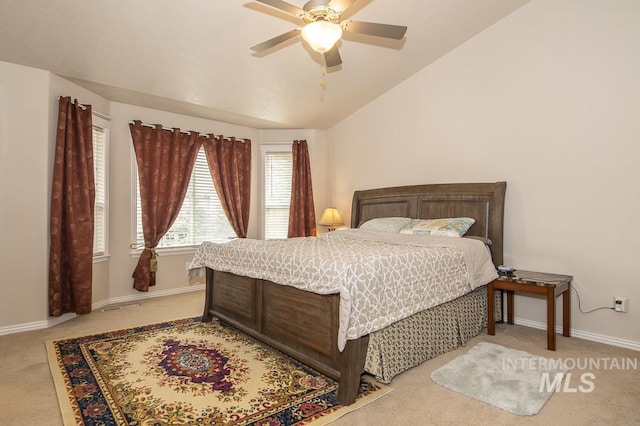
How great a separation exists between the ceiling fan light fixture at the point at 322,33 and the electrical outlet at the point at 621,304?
325cm

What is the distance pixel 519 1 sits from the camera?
3732 millimetres

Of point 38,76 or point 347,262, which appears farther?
point 38,76

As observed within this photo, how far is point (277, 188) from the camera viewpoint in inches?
242

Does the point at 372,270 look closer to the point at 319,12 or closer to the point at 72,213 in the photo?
the point at 319,12

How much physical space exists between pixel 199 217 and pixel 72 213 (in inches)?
71.0

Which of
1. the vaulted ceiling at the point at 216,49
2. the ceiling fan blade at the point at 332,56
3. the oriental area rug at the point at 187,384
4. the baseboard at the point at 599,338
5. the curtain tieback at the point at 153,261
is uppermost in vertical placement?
the vaulted ceiling at the point at 216,49

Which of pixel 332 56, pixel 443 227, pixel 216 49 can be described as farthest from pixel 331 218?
pixel 332 56

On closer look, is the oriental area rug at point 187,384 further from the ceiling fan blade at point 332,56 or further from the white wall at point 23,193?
the ceiling fan blade at point 332,56

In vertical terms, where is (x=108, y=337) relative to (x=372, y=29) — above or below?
below

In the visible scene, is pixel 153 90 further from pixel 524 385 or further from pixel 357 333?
pixel 524 385

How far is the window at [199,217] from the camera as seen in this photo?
535 centimetres

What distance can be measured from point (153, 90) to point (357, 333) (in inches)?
147

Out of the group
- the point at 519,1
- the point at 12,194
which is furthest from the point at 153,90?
the point at 519,1

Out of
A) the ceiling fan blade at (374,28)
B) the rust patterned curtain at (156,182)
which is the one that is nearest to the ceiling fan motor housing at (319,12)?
the ceiling fan blade at (374,28)
